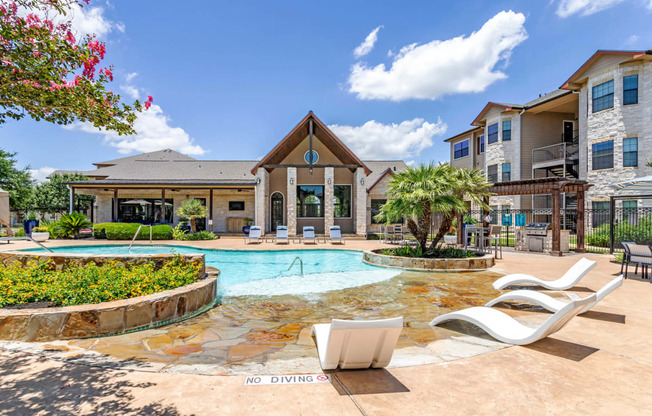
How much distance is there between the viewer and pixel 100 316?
13.8 feet

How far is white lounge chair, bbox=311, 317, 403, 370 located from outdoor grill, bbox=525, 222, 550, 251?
14.5 m

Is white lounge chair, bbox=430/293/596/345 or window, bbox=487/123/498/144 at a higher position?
window, bbox=487/123/498/144

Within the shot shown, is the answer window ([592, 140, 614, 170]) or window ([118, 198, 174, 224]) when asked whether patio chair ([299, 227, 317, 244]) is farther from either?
window ([592, 140, 614, 170])

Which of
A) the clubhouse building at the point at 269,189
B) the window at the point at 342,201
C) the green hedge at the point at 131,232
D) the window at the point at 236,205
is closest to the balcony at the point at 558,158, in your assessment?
the clubhouse building at the point at 269,189

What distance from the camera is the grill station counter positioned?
1381 cm

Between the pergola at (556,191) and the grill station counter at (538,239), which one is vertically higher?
the pergola at (556,191)

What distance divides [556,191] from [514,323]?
11.8 meters

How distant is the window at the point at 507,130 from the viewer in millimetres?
24250

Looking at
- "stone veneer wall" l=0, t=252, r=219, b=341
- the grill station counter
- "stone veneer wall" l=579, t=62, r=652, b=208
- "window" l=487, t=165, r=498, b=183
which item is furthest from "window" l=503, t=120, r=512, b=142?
"stone veneer wall" l=0, t=252, r=219, b=341

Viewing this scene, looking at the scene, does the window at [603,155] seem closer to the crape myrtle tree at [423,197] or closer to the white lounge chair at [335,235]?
the crape myrtle tree at [423,197]

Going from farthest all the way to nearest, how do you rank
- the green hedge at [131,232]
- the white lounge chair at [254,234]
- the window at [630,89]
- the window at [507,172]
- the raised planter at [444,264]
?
the window at [507,172] → the green hedge at [131,232] → the white lounge chair at [254,234] → the window at [630,89] → the raised planter at [444,264]

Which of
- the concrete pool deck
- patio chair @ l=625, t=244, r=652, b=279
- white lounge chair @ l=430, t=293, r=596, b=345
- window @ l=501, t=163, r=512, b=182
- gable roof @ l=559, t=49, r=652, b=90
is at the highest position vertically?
gable roof @ l=559, t=49, r=652, b=90

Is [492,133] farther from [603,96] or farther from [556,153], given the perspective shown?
[603,96]

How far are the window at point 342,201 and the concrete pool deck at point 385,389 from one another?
1900 cm
